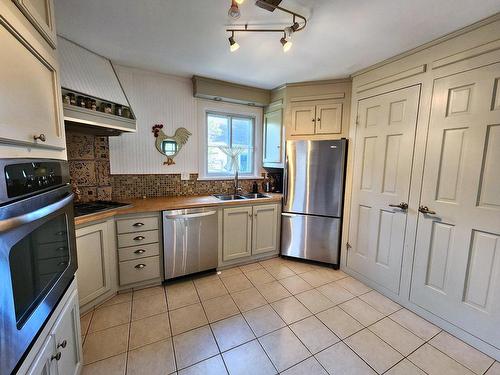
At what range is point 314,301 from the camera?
6.95 feet

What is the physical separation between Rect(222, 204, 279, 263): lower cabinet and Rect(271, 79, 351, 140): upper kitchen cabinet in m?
1.05

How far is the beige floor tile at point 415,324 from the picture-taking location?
5.76ft

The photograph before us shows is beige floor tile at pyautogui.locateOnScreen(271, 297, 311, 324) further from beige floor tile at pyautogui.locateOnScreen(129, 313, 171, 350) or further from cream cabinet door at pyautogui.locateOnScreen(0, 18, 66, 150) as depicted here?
cream cabinet door at pyautogui.locateOnScreen(0, 18, 66, 150)

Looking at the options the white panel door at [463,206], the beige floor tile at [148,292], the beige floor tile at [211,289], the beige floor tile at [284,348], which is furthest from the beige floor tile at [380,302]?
the beige floor tile at [148,292]

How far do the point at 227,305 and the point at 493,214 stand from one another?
7.14 feet

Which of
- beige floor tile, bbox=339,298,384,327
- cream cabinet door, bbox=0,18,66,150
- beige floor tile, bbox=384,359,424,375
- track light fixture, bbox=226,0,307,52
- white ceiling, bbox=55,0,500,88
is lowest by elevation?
beige floor tile, bbox=384,359,424,375

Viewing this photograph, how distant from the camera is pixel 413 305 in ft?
6.56

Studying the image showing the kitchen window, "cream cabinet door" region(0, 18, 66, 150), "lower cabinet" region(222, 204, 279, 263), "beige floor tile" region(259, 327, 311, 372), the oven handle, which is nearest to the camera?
the oven handle

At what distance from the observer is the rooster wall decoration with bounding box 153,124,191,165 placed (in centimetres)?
275

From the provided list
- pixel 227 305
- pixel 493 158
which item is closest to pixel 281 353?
pixel 227 305

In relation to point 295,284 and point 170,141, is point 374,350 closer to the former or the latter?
point 295,284

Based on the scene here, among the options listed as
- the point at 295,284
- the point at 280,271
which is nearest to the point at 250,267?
the point at 280,271

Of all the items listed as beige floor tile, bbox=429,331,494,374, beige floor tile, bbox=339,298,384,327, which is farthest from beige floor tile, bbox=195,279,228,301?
beige floor tile, bbox=429,331,494,374

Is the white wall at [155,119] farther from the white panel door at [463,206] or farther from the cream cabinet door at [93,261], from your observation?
the white panel door at [463,206]
